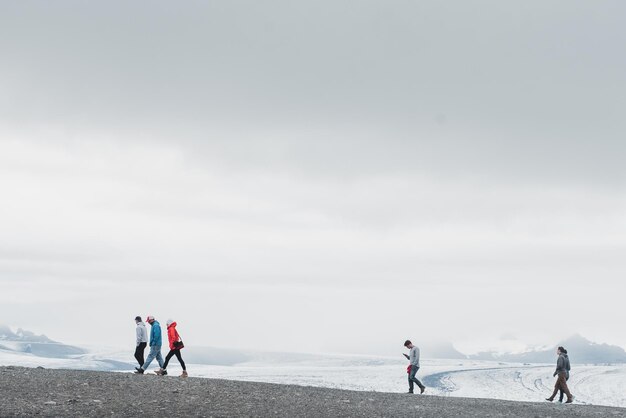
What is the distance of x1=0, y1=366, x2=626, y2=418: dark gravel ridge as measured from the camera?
18.7 metres

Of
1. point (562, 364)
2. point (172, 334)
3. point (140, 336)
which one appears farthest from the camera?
point (562, 364)

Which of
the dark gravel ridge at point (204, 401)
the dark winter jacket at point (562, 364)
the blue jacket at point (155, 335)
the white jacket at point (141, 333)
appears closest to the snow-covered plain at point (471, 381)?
the dark winter jacket at point (562, 364)

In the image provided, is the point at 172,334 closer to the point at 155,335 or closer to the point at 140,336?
the point at 155,335

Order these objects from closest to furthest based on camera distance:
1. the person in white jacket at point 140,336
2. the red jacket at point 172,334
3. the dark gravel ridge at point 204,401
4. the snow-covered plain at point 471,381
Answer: the dark gravel ridge at point 204,401 → the red jacket at point 172,334 → the person in white jacket at point 140,336 → the snow-covered plain at point 471,381

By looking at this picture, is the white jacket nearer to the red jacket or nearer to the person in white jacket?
the person in white jacket

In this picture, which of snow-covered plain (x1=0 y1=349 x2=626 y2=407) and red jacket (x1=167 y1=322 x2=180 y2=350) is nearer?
red jacket (x1=167 y1=322 x2=180 y2=350)

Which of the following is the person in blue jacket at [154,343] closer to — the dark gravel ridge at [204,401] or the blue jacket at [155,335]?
the blue jacket at [155,335]

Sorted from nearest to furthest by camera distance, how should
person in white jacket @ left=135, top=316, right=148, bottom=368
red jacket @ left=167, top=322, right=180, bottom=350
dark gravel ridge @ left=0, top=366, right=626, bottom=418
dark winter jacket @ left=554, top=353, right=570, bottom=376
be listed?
dark gravel ridge @ left=0, top=366, right=626, bottom=418
red jacket @ left=167, top=322, right=180, bottom=350
person in white jacket @ left=135, top=316, right=148, bottom=368
dark winter jacket @ left=554, top=353, right=570, bottom=376

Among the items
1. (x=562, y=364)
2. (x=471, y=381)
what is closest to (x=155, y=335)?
(x=562, y=364)

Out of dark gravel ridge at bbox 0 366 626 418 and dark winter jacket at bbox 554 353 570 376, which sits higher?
dark winter jacket at bbox 554 353 570 376

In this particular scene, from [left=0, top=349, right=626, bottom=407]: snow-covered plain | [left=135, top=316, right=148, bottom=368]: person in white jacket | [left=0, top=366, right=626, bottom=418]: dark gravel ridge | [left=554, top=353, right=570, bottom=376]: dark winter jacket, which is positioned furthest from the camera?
[left=0, top=349, right=626, bottom=407]: snow-covered plain

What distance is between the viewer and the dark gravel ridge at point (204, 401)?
18656 millimetres

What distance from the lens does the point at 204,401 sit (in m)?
20.6

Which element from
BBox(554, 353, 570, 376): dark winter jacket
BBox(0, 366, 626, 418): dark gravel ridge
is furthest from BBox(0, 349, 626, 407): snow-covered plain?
BBox(0, 366, 626, 418): dark gravel ridge
